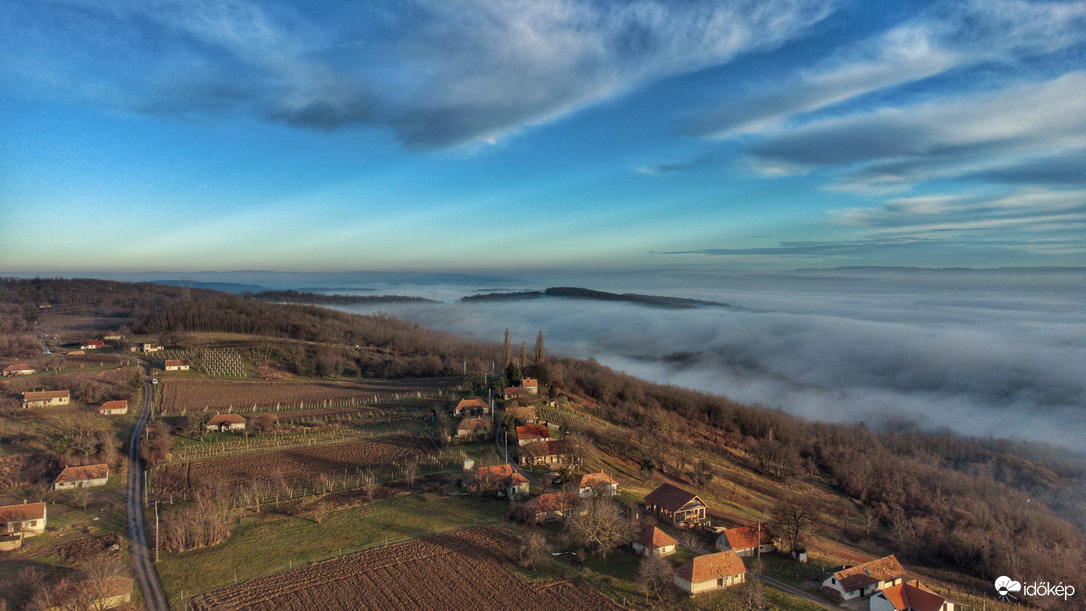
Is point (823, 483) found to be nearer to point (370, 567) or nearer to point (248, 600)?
point (370, 567)

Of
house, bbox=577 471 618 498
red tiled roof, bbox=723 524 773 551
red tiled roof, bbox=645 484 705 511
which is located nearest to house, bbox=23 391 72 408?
house, bbox=577 471 618 498

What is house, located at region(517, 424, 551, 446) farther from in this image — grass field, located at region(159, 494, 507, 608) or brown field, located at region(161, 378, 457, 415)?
brown field, located at region(161, 378, 457, 415)

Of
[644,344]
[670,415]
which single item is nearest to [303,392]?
[670,415]

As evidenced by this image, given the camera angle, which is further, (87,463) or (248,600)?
(87,463)

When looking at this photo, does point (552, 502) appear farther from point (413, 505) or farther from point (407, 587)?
point (407, 587)

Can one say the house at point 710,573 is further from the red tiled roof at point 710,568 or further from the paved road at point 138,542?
the paved road at point 138,542
